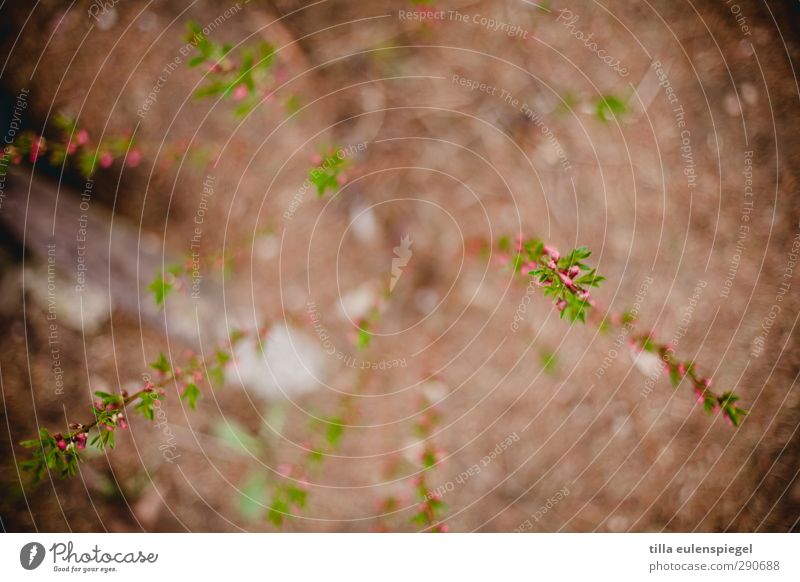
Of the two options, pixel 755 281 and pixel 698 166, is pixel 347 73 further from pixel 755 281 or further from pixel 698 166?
pixel 755 281

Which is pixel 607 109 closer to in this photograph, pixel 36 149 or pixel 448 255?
pixel 448 255

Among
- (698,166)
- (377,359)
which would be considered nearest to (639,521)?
(377,359)

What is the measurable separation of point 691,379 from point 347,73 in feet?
4.59

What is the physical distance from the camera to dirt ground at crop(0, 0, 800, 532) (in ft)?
4.48

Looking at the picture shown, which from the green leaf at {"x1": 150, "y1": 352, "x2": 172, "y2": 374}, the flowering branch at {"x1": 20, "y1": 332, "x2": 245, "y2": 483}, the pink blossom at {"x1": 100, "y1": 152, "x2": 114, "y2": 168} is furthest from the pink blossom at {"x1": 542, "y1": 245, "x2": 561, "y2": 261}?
the pink blossom at {"x1": 100, "y1": 152, "x2": 114, "y2": 168}

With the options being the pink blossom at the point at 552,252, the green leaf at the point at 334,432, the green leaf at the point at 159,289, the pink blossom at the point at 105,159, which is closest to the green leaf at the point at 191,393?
the green leaf at the point at 159,289

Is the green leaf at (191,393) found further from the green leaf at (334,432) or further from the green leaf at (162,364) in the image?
the green leaf at (334,432)

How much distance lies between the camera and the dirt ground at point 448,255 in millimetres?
1365

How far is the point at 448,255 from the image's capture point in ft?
4.77

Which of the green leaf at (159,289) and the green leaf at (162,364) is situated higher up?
the green leaf at (159,289)

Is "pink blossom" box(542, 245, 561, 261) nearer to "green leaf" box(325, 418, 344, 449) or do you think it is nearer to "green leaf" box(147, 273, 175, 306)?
"green leaf" box(325, 418, 344, 449)

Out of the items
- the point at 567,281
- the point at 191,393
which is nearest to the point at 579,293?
the point at 567,281
